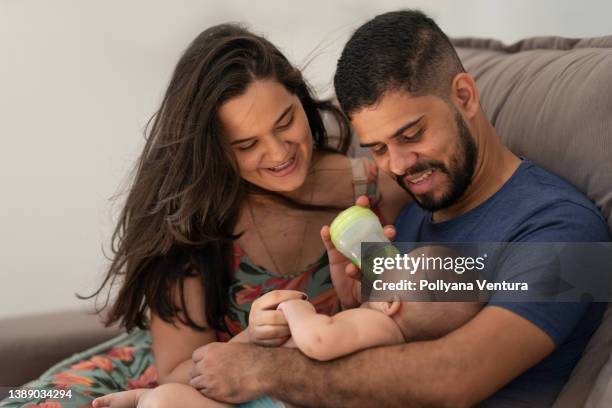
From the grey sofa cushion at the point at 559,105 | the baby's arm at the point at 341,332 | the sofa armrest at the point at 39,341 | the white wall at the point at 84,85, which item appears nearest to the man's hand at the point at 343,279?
the baby's arm at the point at 341,332

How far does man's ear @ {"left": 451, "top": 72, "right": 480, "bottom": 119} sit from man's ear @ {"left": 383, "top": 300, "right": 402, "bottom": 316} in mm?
378

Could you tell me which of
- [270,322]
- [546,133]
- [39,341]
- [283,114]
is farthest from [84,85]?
[546,133]

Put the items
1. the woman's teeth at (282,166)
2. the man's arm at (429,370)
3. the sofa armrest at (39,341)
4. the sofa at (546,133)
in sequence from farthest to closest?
1. the sofa armrest at (39,341)
2. the woman's teeth at (282,166)
3. the sofa at (546,133)
4. the man's arm at (429,370)

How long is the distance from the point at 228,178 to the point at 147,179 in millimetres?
194

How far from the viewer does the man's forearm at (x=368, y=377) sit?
4.22 ft

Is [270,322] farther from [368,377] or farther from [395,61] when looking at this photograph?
[395,61]

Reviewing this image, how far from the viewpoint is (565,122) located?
1559mm

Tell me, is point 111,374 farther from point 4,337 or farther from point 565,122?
point 565,122

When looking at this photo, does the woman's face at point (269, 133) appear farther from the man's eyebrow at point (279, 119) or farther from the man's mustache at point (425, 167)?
the man's mustache at point (425, 167)

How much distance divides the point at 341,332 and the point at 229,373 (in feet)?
0.74

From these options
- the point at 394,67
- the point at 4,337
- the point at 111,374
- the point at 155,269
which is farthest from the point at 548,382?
the point at 4,337

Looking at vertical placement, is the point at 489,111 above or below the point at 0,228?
above

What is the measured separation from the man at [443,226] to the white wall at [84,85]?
1334 millimetres

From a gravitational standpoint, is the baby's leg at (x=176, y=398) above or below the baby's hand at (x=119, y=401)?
above
